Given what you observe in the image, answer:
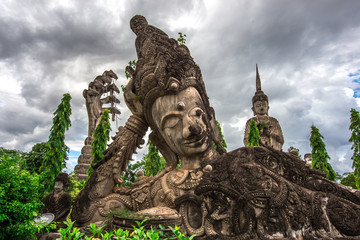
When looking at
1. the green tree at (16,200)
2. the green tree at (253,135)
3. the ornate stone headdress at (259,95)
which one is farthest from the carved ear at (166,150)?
the ornate stone headdress at (259,95)

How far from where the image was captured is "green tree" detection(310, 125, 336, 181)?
1201 cm

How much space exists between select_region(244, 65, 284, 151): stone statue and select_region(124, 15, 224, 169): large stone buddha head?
6625 millimetres

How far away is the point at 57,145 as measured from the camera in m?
10.7

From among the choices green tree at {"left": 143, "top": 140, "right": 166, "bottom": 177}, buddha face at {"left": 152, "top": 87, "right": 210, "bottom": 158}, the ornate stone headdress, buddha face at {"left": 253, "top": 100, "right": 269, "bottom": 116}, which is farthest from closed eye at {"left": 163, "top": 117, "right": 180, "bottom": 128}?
the ornate stone headdress

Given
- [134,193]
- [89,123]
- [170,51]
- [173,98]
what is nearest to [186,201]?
[134,193]

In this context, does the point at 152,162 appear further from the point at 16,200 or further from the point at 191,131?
the point at 16,200

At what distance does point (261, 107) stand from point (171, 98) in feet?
35.5

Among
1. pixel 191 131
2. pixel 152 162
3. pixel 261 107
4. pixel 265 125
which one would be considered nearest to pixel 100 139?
pixel 152 162

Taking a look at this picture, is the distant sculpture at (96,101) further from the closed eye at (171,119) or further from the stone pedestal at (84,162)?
the closed eye at (171,119)

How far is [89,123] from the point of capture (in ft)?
58.1

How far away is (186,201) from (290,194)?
1.35 m

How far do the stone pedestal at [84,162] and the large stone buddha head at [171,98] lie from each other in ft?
42.0

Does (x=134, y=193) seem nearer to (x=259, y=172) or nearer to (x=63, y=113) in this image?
(x=259, y=172)

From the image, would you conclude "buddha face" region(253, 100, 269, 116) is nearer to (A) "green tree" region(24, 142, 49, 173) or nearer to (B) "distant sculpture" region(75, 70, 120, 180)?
(B) "distant sculpture" region(75, 70, 120, 180)
